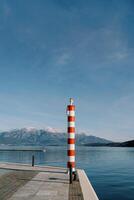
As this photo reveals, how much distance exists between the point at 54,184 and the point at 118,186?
11.1 meters

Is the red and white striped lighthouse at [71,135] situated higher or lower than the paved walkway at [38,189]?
higher

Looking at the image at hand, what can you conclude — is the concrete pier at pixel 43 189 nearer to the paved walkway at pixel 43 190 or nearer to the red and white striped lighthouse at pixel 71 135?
the paved walkway at pixel 43 190

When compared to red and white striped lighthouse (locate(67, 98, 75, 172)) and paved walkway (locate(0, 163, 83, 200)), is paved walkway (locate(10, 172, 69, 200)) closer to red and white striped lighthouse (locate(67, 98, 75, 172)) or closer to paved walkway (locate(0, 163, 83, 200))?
paved walkway (locate(0, 163, 83, 200))

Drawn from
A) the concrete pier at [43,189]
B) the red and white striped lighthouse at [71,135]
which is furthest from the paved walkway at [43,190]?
the red and white striped lighthouse at [71,135]

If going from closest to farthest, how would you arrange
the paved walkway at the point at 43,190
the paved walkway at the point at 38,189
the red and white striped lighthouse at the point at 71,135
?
the paved walkway at the point at 43,190
the paved walkway at the point at 38,189
the red and white striped lighthouse at the point at 71,135

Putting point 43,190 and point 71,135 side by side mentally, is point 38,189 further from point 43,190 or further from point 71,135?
point 71,135

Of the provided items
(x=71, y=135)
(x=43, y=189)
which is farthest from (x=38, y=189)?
(x=71, y=135)

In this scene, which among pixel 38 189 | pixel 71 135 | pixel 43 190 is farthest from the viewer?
pixel 71 135

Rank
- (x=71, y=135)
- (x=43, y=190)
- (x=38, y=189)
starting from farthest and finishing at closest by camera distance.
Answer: (x=71, y=135) < (x=38, y=189) < (x=43, y=190)

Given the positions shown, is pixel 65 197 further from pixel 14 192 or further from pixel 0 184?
pixel 0 184

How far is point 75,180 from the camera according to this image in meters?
18.0

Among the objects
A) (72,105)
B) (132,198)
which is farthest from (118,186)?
(72,105)

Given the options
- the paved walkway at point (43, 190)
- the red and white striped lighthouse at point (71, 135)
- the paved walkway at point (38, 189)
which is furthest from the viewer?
the red and white striped lighthouse at point (71, 135)

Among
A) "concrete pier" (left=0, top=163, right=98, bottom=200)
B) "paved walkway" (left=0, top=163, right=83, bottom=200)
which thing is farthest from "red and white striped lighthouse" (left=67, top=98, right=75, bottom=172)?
"paved walkway" (left=0, top=163, right=83, bottom=200)
